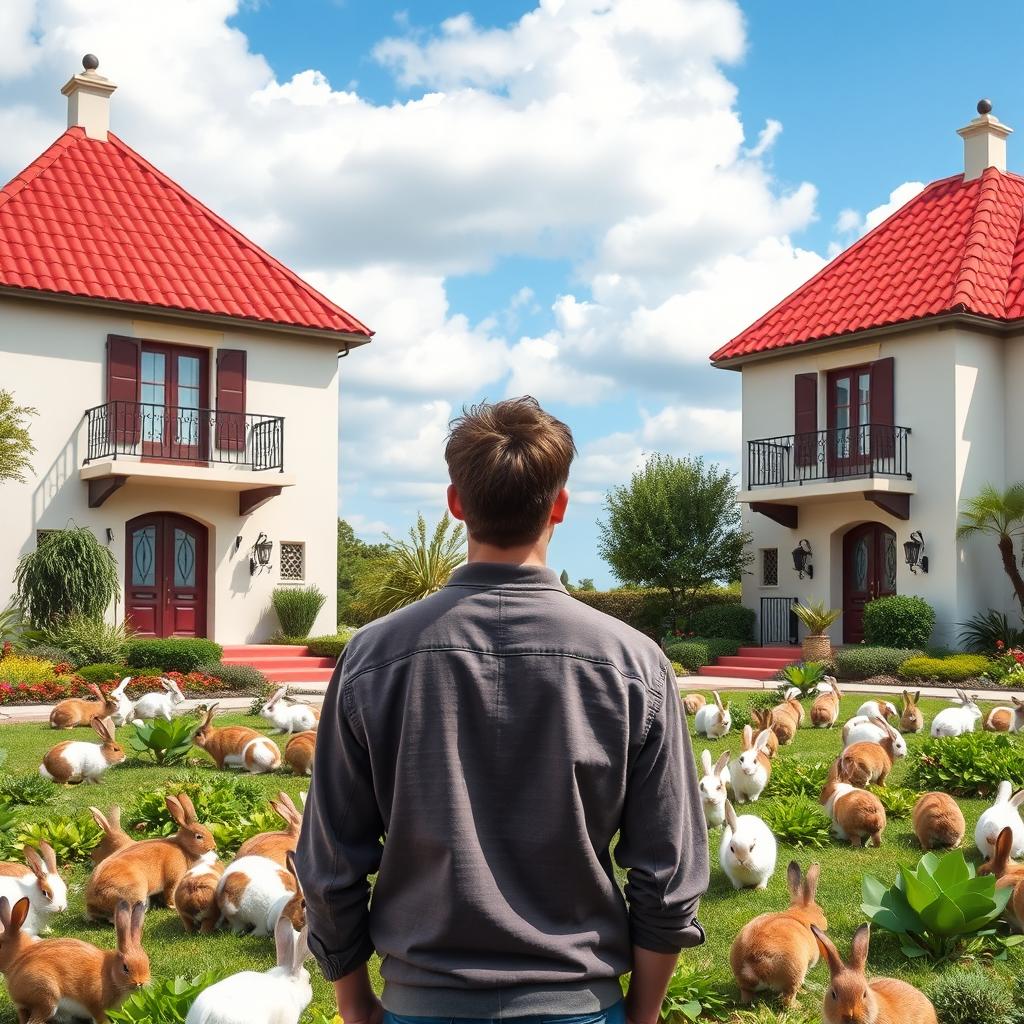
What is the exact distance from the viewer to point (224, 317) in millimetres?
24656

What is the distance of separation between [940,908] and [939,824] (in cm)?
213

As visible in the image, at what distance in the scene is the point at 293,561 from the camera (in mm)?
25906

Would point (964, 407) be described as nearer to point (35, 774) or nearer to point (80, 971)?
point (35, 774)

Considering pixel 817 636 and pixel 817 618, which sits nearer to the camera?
pixel 817 636

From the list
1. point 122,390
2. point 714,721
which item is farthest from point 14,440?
point 714,721

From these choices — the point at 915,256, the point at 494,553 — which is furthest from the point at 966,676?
the point at 494,553

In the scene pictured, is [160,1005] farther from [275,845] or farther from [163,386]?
[163,386]

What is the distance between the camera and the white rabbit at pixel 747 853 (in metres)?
6.56

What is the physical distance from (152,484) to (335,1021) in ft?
68.1

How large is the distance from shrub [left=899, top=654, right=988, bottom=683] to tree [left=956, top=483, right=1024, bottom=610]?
279cm

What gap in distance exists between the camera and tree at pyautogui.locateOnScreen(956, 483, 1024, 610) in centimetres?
2383

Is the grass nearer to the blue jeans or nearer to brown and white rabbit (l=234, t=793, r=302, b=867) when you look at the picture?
brown and white rabbit (l=234, t=793, r=302, b=867)

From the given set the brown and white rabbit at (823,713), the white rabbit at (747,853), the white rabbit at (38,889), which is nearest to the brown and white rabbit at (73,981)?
the white rabbit at (38,889)

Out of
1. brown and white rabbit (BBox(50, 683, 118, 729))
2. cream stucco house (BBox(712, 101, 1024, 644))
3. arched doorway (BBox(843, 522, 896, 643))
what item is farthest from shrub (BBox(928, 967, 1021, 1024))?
arched doorway (BBox(843, 522, 896, 643))
